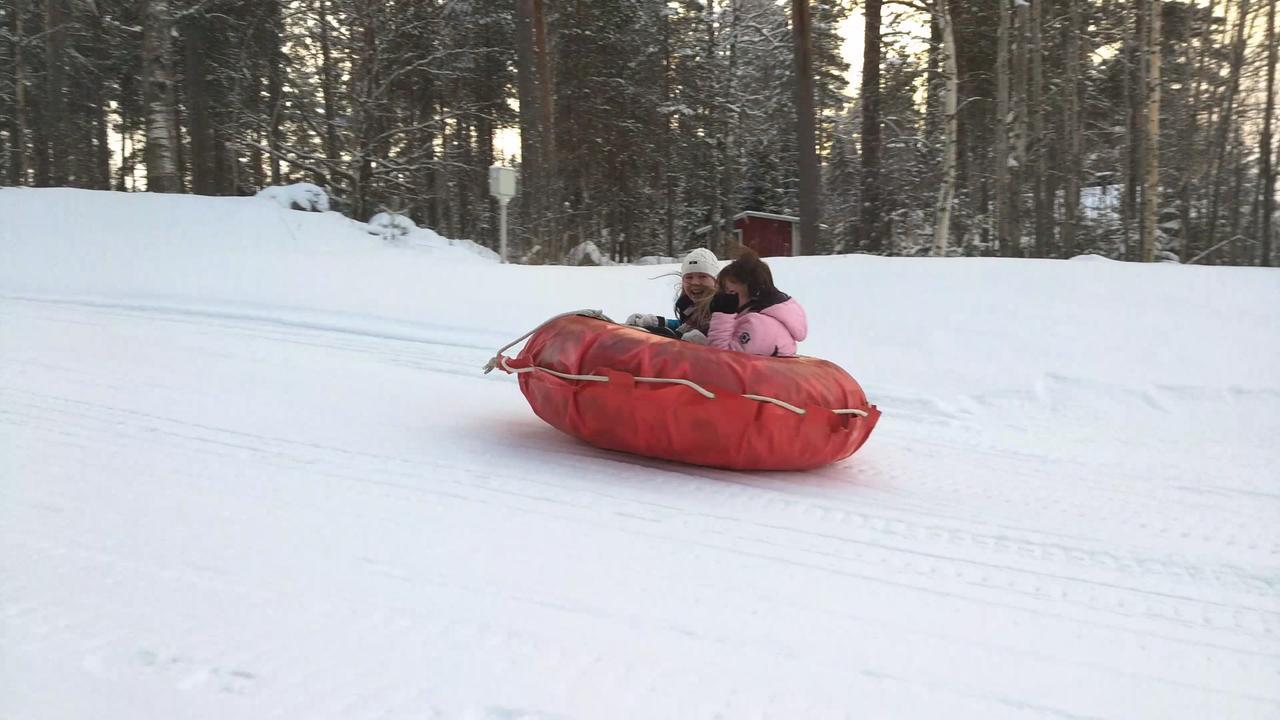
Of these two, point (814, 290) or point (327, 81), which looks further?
point (327, 81)

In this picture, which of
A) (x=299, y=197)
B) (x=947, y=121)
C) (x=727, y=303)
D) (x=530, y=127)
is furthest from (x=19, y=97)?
(x=727, y=303)

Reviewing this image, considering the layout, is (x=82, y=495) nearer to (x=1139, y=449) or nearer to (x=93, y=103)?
(x=1139, y=449)

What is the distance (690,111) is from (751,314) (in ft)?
57.8

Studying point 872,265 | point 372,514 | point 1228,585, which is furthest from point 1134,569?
point 872,265

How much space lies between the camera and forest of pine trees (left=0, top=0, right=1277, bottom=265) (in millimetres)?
11523

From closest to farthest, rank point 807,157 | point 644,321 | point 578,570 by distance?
point 578,570
point 644,321
point 807,157

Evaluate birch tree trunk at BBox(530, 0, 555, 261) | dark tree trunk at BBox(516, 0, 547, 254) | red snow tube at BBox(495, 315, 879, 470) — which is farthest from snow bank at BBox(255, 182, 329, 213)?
red snow tube at BBox(495, 315, 879, 470)

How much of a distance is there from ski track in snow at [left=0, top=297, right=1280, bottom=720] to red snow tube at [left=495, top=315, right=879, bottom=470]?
122 mm

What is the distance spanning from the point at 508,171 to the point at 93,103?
42.7 feet

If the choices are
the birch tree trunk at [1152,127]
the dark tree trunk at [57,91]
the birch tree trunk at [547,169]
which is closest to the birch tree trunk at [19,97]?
the dark tree trunk at [57,91]

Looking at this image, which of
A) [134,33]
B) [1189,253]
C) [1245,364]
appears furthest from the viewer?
[1189,253]

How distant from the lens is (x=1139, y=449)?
3.79 m

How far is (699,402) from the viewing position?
9.57 feet

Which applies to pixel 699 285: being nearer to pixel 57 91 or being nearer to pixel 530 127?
pixel 530 127
